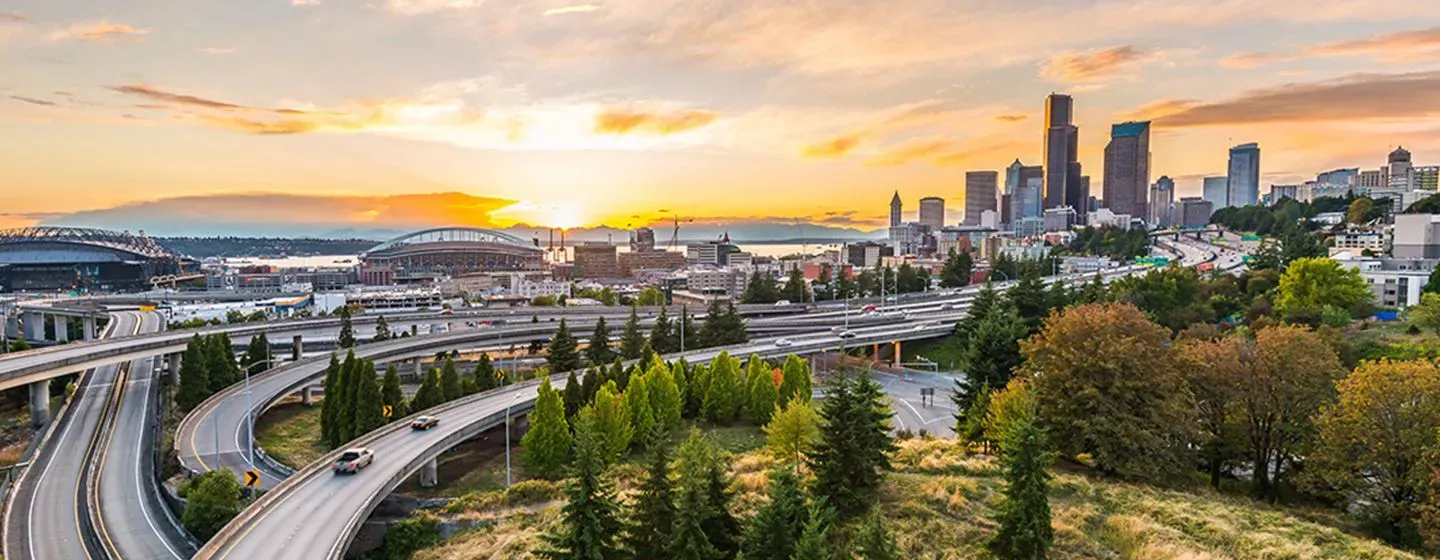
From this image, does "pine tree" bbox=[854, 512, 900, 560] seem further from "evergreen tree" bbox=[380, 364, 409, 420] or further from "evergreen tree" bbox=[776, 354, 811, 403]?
"evergreen tree" bbox=[380, 364, 409, 420]

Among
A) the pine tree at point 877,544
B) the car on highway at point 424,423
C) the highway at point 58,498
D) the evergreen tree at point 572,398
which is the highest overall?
the pine tree at point 877,544

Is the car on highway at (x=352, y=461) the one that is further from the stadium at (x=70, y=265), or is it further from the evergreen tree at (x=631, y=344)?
the stadium at (x=70, y=265)

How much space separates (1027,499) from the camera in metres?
16.1

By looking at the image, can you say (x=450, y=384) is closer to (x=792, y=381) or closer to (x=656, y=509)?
(x=792, y=381)

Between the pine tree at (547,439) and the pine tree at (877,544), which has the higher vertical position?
the pine tree at (877,544)

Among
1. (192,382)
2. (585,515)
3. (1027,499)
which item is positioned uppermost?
(1027,499)

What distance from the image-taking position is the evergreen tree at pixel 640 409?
36.0m

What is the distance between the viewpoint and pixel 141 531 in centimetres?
2844

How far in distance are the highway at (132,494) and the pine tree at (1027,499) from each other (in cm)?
2871

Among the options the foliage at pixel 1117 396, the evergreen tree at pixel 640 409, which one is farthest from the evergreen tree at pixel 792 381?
the foliage at pixel 1117 396

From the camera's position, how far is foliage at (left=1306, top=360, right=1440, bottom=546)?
806 inches

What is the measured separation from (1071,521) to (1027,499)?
4468 millimetres

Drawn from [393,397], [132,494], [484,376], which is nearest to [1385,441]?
[393,397]

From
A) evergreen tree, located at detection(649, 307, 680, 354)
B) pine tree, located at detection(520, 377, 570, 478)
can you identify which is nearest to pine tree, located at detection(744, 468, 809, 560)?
pine tree, located at detection(520, 377, 570, 478)
